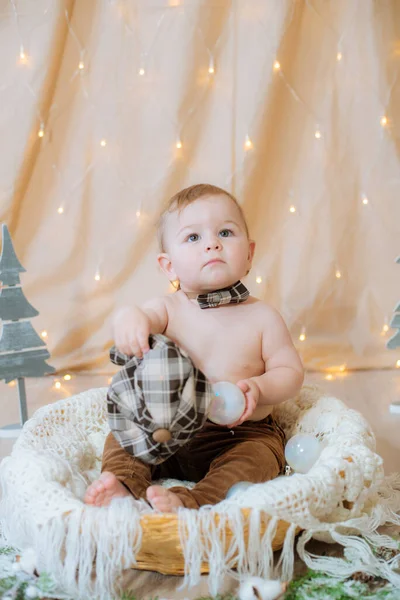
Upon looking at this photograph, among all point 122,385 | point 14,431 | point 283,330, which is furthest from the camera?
point 14,431

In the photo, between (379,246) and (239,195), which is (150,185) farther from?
(379,246)

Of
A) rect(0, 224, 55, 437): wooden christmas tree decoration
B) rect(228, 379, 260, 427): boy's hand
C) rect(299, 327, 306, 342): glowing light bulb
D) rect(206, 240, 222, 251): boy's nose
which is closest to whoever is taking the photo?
rect(228, 379, 260, 427): boy's hand

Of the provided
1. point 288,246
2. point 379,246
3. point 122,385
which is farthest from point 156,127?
point 122,385

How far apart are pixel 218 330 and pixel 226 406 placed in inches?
8.3

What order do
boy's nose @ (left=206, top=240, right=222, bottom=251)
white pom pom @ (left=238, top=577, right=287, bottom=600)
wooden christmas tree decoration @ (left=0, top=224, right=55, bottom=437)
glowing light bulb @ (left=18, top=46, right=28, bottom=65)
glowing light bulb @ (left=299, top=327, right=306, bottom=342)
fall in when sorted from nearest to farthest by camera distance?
1. white pom pom @ (left=238, top=577, right=287, bottom=600)
2. boy's nose @ (left=206, top=240, right=222, bottom=251)
3. wooden christmas tree decoration @ (left=0, top=224, right=55, bottom=437)
4. glowing light bulb @ (left=18, top=46, right=28, bottom=65)
5. glowing light bulb @ (left=299, top=327, right=306, bottom=342)

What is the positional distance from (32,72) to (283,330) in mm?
1162

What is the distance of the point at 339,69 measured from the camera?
78.6 inches

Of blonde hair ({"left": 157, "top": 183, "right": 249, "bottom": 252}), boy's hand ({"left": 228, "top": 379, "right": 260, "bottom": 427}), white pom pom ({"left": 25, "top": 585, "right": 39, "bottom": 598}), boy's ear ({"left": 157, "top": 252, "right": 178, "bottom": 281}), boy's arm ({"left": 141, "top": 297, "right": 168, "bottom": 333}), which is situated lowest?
white pom pom ({"left": 25, "top": 585, "right": 39, "bottom": 598})

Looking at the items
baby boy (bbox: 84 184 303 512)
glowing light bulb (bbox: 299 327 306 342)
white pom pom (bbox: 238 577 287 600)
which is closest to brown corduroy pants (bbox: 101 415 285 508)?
baby boy (bbox: 84 184 303 512)

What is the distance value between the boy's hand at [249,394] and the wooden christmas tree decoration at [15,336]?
72 cm

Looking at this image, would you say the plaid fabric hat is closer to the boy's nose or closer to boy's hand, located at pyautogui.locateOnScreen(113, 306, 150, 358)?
boy's hand, located at pyautogui.locateOnScreen(113, 306, 150, 358)

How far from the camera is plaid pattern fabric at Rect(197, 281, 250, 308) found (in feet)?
4.09

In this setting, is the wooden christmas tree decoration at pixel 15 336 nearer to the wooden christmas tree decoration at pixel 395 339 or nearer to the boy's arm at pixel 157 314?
the boy's arm at pixel 157 314

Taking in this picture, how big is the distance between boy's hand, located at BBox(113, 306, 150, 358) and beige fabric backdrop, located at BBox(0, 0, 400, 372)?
0.96 meters
